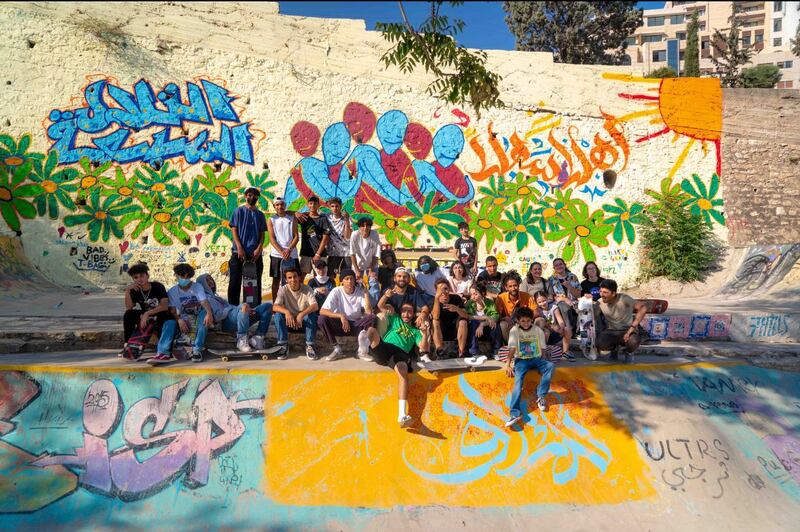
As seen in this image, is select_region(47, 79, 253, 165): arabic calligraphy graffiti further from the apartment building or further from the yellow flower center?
the apartment building

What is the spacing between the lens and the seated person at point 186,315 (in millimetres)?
5234

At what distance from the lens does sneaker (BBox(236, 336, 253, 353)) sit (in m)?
5.55

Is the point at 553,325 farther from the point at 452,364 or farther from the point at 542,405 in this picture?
the point at 452,364

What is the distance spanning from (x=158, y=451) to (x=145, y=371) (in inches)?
31.6

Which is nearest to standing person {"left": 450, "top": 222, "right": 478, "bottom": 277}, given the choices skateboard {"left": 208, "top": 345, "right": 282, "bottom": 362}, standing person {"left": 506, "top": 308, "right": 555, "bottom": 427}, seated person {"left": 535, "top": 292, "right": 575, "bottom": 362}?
seated person {"left": 535, "top": 292, "right": 575, "bottom": 362}

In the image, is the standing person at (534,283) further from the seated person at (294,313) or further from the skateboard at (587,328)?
the seated person at (294,313)

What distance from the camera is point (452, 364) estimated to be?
5445 mm

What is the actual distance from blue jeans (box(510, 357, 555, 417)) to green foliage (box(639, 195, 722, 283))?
739cm

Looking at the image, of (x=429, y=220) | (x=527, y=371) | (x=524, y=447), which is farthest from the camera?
(x=429, y=220)

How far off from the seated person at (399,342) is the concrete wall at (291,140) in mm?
5678

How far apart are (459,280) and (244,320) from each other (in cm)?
254

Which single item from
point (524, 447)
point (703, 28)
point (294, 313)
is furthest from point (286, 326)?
point (703, 28)

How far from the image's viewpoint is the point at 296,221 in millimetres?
6691

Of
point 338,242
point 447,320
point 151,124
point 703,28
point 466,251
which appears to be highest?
point 703,28
